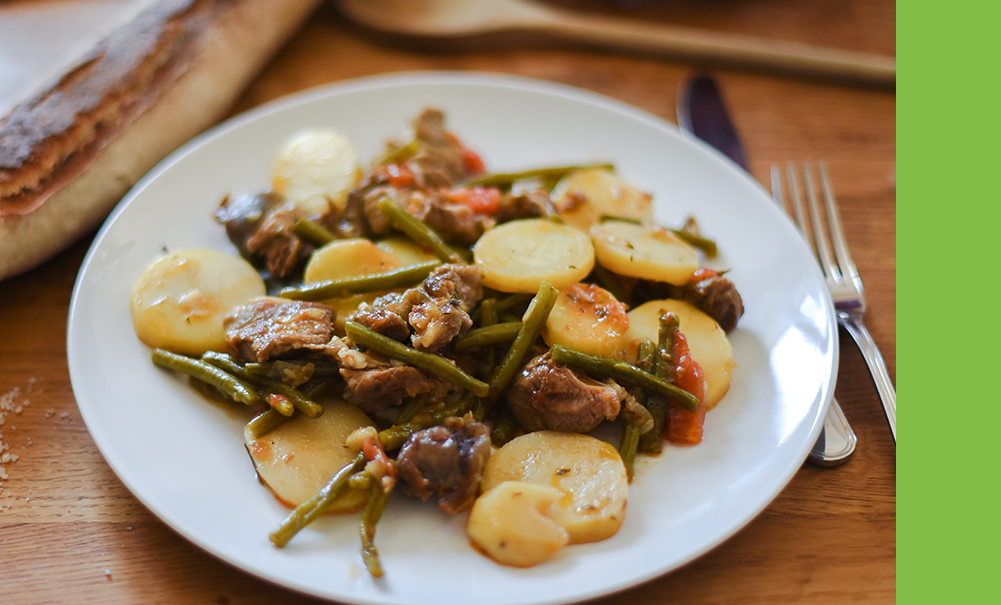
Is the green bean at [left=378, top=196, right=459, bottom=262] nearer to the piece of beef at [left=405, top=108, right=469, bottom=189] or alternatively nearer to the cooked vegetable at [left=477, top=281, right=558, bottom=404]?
the piece of beef at [left=405, top=108, right=469, bottom=189]

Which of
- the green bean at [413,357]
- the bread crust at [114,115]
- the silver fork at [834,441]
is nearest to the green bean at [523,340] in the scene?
the green bean at [413,357]

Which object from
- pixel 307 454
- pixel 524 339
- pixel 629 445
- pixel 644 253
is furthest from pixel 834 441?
pixel 307 454

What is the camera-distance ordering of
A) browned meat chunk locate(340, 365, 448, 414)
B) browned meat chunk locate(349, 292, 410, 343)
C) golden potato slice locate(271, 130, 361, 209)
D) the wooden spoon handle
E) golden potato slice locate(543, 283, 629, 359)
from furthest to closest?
the wooden spoon handle → golden potato slice locate(271, 130, 361, 209) → golden potato slice locate(543, 283, 629, 359) → browned meat chunk locate(349, 292, 410, 343) → browned meat chunk locate(340, 365, 448, 414)

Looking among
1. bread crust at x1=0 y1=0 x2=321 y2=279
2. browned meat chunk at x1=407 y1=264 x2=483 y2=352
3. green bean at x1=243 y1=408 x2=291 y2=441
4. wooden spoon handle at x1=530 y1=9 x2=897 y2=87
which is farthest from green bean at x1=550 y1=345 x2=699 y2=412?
wooden spoon handle at x1=530 y1=9 x2=897 y2=87

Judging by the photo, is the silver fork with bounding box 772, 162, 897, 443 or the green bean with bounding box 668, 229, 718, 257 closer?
the silver fork with bounding box 772, 162, 897, 443

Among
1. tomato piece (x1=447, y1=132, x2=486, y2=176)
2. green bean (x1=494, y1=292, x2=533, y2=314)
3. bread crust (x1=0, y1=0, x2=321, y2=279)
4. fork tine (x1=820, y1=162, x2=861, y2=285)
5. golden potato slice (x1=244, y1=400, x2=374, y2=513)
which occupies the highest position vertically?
bread crust (x1=0, y1=0, x2=321, y2=279)

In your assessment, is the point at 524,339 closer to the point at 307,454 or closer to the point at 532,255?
the point at 532,255

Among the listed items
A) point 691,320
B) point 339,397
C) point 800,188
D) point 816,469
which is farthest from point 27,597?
point 800,188
